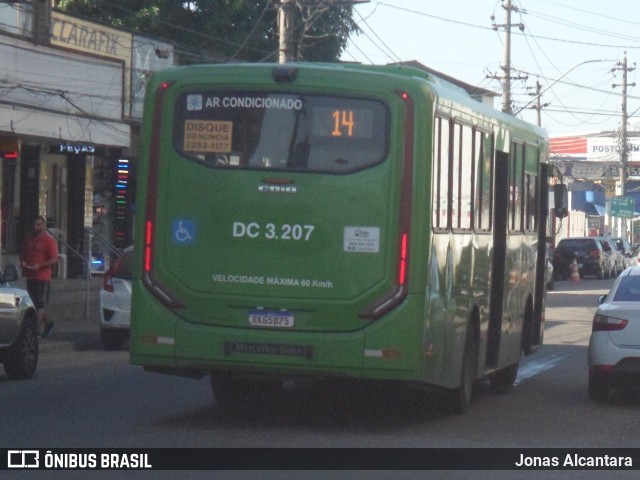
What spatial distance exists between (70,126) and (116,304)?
814cm

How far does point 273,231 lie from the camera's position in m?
12.0

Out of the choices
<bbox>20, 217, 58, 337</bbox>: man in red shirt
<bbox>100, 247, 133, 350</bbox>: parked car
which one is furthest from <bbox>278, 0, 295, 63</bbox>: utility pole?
<bbox>20, 217, 58, 337</bbox>: man in red shirt

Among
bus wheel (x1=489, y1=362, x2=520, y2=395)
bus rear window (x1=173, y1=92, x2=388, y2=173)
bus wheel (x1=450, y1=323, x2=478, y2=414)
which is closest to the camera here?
bus rear window (x1=173, y1=92, x2=388, y2=173)

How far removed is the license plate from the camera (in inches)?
472

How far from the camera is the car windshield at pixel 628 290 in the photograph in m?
15.6

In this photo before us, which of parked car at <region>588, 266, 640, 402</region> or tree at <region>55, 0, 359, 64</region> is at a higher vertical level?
tree at <region>55, 0, 359, 64</region>

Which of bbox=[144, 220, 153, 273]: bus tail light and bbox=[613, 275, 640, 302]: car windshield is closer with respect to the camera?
bbox=[144, 220, 153, 273]: bus tail light

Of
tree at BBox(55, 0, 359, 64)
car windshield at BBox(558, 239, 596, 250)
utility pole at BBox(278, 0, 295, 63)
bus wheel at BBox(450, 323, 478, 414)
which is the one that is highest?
tree at BBox(55, 0, 359, 64)

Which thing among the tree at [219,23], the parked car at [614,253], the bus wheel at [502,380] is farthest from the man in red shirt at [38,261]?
the parked car at [614,253]

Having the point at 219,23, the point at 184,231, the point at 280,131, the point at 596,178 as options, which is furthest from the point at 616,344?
the point at 596,178

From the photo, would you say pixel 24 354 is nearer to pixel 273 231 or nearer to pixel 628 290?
pixel 273 231

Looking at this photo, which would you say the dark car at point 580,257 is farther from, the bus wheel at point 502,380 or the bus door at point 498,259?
the bus door at point 498,259

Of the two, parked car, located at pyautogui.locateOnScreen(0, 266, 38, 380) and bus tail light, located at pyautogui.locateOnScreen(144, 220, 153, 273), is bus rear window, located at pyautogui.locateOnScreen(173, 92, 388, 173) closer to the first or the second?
bus tail light, located at pyautogui.locateOnScreen(144, 220, 153, 273)

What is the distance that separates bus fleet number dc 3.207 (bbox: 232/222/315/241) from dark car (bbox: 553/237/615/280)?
4604cm
